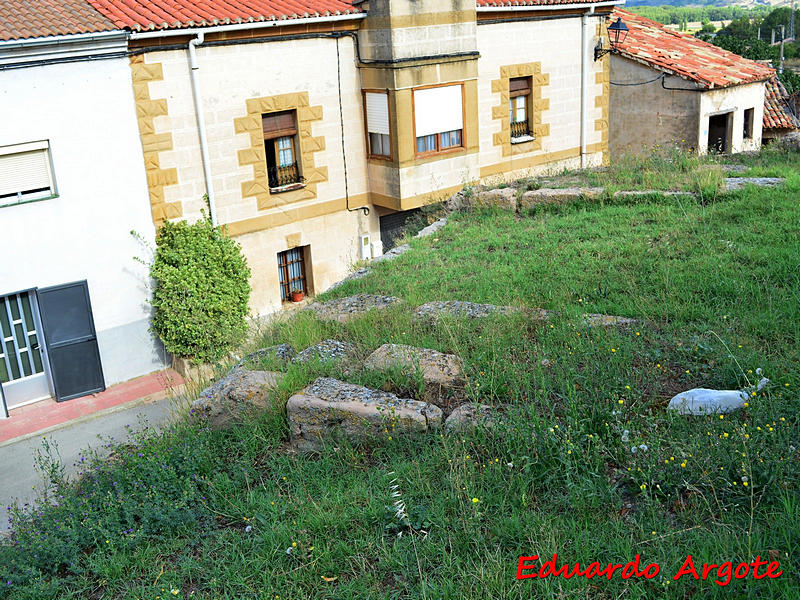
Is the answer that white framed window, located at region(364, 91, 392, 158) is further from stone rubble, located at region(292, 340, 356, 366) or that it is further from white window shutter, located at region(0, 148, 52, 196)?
stone rubble, located at region(292, 340, 356, 366)

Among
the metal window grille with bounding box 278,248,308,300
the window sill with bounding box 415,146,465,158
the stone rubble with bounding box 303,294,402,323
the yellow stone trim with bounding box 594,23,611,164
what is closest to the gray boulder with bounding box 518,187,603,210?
the stone rubble with bounding box 303,294,402,323

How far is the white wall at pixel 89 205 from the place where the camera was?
11320 millimetres

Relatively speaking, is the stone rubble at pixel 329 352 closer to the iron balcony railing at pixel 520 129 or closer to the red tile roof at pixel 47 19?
the red tile roof at pixel 47 19

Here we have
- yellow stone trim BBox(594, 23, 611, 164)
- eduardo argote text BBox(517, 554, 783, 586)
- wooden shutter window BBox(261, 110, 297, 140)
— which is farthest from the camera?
yellow stone trim BBox(594, 23, 611, 164)

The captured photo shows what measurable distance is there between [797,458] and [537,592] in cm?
163

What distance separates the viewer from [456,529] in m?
3.93

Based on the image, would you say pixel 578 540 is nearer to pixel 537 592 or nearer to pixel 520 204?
pixel 537 592

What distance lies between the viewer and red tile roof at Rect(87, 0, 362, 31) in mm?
12211

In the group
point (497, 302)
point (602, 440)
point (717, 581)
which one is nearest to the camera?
point (717, 581)

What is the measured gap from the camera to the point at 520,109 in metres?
18.0

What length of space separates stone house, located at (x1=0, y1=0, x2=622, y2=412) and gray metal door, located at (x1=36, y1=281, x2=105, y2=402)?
0.12 feet

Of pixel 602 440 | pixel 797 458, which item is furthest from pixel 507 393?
pixel 797 458

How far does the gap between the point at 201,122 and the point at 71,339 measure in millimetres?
4332

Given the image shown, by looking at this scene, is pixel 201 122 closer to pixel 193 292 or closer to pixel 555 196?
pixel 193 292
